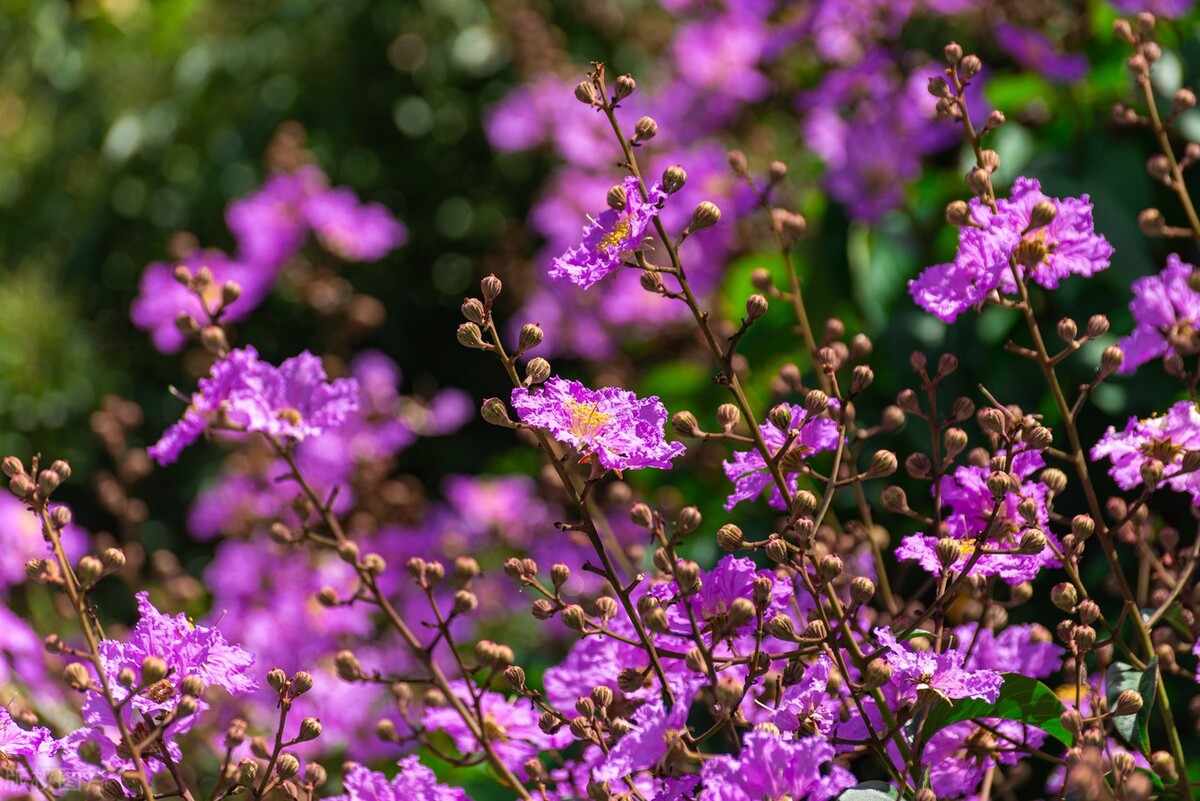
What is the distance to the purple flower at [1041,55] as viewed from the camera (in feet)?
5.52

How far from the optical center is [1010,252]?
0.86 meters

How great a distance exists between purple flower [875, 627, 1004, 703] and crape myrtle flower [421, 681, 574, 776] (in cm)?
28

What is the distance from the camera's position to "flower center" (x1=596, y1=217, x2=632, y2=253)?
837 mm

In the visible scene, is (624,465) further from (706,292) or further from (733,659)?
(706,292)

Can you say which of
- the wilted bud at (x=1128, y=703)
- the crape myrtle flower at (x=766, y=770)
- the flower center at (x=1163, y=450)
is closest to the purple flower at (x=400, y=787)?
the crape myrtle flower at (x=766, y=770)

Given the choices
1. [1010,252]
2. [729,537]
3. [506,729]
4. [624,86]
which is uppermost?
[624,86]

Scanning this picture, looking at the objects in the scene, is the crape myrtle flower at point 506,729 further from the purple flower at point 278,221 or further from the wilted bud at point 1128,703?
the purple flower at point 278,221

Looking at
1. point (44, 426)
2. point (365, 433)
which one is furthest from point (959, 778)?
point (44, 426)

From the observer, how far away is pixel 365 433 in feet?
7.39

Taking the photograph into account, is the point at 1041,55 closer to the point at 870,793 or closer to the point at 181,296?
the point at 870,793

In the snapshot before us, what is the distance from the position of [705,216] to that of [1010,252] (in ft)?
0.68

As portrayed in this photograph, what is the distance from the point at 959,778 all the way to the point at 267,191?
187cm

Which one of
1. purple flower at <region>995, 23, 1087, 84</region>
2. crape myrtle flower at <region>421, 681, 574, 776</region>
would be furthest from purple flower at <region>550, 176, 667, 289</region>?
purple flower at <region>995, 23, 1087, 84</region>

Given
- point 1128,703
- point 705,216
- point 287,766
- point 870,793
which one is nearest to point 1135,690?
point 1128,703
